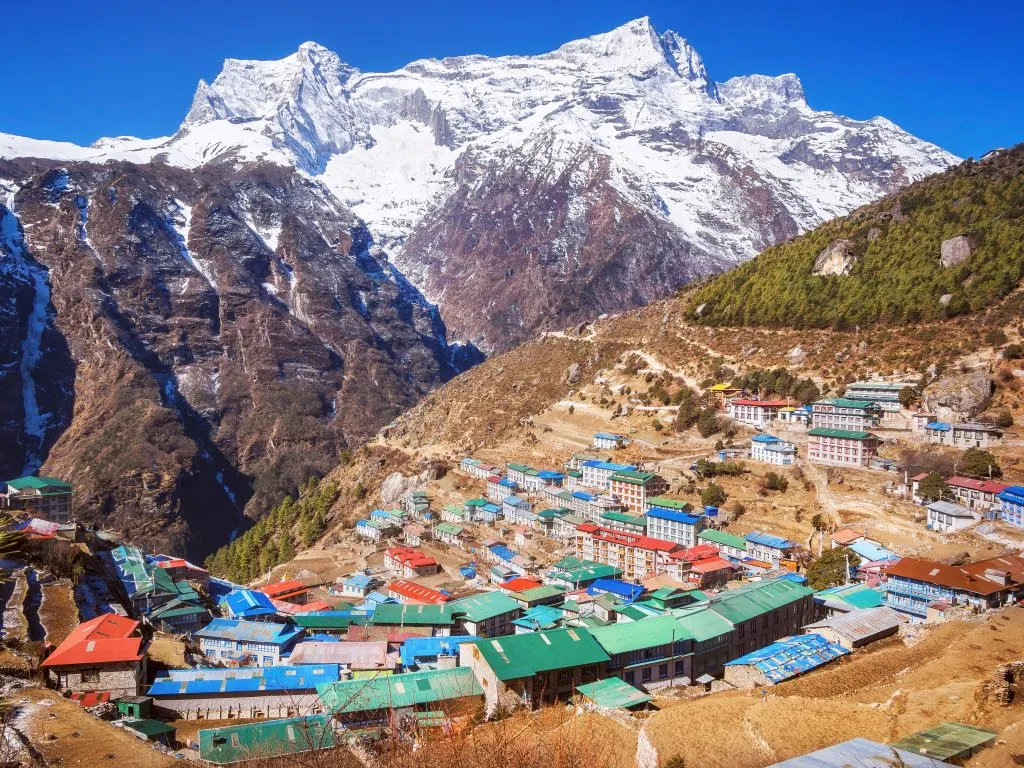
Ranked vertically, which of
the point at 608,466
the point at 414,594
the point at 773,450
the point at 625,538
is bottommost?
the point at 414,594

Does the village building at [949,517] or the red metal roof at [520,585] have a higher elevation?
the village building at [949,517]

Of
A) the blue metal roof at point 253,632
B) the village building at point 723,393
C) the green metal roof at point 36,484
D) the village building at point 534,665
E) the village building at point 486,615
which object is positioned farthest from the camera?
the village building at point 723,393

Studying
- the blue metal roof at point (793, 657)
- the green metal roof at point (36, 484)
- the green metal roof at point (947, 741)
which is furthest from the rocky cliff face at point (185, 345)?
the green metal roof at point (947, 741)

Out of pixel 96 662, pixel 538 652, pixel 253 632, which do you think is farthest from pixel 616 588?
pixel 96 662

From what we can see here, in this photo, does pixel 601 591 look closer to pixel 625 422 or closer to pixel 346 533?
pixel 625 422

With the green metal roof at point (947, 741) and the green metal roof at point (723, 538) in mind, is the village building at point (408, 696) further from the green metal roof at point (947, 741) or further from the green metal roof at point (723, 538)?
the green metal roof at point (723, 538)

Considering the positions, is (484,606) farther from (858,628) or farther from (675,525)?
(858,628)

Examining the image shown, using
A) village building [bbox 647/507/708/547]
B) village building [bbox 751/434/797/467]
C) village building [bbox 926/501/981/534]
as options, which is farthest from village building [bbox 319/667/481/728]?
village building [bbox 751/434/797/467]
